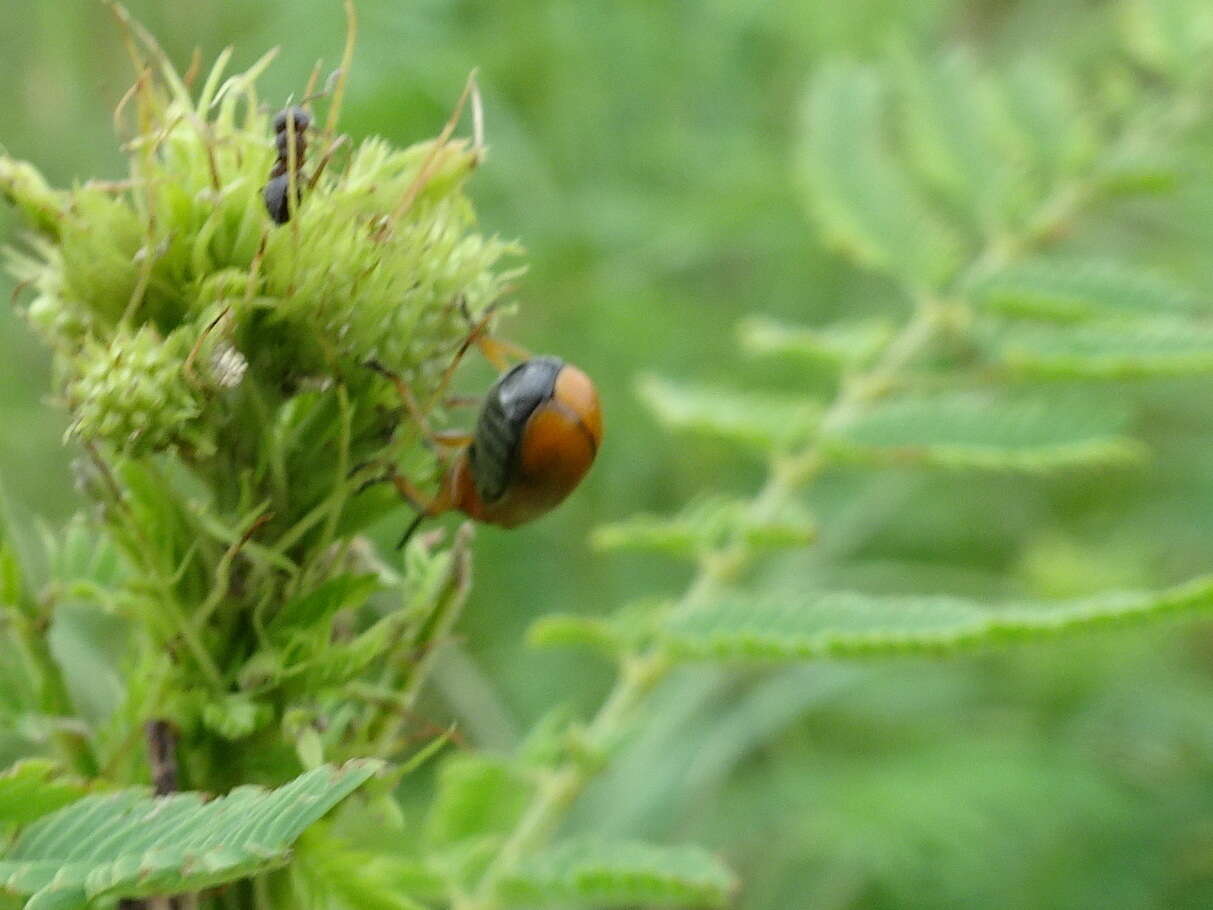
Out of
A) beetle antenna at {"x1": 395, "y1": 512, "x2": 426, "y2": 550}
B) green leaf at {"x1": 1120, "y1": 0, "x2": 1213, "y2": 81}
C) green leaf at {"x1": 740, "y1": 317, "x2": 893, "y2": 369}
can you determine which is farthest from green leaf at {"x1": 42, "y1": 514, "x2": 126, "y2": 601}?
green leaf at {"x1": 1120, "y1": 0, "x2": 1213, "y2": 81}

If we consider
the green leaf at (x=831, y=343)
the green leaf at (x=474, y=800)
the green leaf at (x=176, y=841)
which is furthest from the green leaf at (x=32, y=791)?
the green leaf at (x=831, y=343)

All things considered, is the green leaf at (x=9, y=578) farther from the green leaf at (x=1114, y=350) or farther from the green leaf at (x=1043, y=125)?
the green leaf at (x=1043, y=125)

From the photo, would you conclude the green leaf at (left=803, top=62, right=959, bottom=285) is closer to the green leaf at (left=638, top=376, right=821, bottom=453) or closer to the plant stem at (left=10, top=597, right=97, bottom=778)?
the green leaf at (left=638, top=376, right=821, bottom=453)

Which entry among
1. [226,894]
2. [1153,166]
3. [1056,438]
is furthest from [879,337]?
[226,894]

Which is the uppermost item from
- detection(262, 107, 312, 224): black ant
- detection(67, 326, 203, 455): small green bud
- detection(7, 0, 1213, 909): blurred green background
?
detection(262, 107, 312, 224): black ant

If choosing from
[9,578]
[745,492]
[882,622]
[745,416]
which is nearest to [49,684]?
[9,578]

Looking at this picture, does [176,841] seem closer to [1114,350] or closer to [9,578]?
[9,578]
